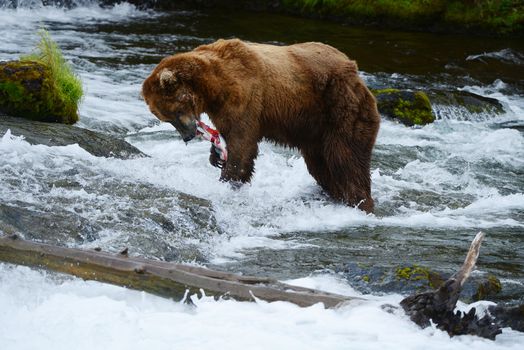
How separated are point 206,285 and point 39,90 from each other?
17.3 ft

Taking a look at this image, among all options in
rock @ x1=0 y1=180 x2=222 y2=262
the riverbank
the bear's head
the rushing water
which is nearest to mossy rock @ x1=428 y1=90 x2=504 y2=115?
the rushing water

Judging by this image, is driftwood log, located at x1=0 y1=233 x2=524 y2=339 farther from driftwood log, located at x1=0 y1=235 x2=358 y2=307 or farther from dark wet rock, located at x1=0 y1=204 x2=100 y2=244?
dark wet rock, located at x1=0 y1=204 x2=100 y2=244

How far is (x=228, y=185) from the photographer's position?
27.2 feet

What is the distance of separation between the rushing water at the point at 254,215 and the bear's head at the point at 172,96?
0.67 meters

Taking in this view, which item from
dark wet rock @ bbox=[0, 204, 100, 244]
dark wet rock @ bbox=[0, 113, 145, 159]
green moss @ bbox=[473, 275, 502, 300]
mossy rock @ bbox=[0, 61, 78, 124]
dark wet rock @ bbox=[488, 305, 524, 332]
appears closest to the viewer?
dark wet rock @ bbox=[488, 305, 524, 332]

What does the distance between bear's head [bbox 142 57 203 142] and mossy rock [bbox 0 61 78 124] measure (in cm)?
209

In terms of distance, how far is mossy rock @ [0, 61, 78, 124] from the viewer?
9422 millimetres

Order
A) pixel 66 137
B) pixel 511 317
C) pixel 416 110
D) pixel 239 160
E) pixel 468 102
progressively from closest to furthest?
pixel 511 317
pixel 239 160
pixel 66 137
pixel 416 110
pixel 468 102

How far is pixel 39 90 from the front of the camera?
9.56 meters

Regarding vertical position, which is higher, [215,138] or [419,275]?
[215,138]

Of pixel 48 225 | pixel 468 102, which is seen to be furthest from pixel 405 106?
pixel 48 225

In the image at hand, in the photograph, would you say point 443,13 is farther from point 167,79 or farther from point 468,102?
point 167,79

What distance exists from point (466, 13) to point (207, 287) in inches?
658

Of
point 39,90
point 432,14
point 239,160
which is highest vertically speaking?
point 432,14
